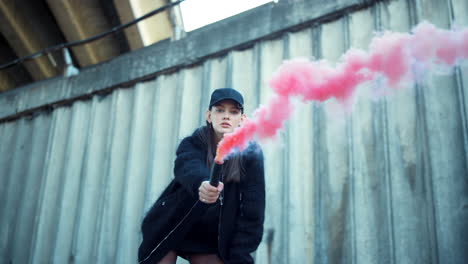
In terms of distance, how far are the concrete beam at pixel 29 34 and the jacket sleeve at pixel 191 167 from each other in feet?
15.3

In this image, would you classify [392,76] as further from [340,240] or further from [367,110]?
[340,240]

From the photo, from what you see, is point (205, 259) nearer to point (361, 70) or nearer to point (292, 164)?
point (292, 164)

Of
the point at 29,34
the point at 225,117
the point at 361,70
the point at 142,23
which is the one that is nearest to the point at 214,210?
the point at 225,117

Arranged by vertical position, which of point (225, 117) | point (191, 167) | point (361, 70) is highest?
point (361, 70)

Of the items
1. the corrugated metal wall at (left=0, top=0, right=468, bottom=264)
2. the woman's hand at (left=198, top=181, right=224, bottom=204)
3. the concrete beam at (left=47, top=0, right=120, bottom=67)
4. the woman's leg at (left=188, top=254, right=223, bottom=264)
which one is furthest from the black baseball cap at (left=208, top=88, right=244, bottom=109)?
the concrete beam at (left=47, top=0, right=120, bottom=67)

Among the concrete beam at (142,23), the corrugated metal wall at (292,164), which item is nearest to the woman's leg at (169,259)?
the corrugated metal wall at (292,164)

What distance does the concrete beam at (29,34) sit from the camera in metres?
7.17

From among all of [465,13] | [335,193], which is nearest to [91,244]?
[335,193]

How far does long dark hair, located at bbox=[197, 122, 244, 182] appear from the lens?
3129 millimetres

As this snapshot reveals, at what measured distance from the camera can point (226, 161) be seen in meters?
3.14

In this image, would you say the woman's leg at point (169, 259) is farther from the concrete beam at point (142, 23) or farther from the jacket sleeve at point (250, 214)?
the concrete beam at point (142, 23)

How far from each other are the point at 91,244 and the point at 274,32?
2955 millimetres

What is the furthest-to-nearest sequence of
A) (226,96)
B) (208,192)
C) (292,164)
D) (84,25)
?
(84,25), (292,164), (226,96), (208,192)

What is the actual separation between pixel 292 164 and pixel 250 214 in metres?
1.20
